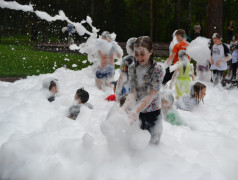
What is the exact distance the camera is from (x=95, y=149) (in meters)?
3.31

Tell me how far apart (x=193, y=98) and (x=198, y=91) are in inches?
8.5

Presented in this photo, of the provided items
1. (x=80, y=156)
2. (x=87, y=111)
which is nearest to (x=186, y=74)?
(x=87, y=111)

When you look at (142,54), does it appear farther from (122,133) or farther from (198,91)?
(198,91)

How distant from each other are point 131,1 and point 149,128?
22261 millimetres

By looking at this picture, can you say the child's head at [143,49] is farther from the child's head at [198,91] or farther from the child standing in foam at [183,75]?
the child standing in foam at [183,75]

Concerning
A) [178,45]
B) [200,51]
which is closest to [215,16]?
[200,51]

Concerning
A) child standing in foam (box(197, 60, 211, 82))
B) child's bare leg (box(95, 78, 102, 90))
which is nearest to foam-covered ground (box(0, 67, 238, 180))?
child's bare leg (box(95, 78, 102, 90))

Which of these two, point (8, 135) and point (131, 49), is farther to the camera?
point (131, 49)

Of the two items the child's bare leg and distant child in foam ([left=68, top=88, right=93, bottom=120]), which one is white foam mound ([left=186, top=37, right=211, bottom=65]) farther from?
distant child in foam ([left=68, top=88, right=93, bottom=120])

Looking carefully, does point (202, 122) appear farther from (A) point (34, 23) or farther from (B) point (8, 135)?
(A) point (34, 23)

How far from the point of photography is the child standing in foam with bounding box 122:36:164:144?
2.83 m

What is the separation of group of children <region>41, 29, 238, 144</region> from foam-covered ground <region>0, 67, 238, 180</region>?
0.96ft

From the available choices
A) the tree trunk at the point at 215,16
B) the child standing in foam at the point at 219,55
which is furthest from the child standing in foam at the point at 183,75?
the tree trunk at the point at 215,16

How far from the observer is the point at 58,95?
5.97m
